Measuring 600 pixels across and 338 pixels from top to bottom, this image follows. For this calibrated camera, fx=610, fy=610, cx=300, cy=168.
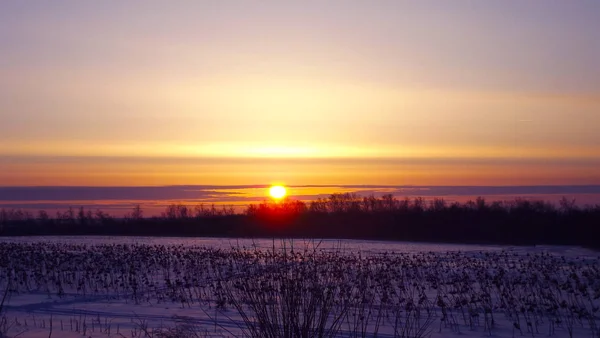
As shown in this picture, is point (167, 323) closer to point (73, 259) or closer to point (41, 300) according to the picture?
point (41, 300)

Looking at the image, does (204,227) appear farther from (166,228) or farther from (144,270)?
(144,270)

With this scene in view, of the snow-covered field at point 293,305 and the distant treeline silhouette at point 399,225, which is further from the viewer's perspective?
the distant treeline silhouette at point 399,225

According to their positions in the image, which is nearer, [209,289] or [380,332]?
[380,332]

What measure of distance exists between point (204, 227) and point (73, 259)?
195 ft

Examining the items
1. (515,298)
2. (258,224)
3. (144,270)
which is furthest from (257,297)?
→ (258,224)

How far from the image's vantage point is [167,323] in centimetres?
1334

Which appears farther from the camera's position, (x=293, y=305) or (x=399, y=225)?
(x=399, y=225)

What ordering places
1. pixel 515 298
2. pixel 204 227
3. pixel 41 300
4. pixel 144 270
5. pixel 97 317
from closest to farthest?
pixel 97 317 < pixel 515 298 < pixel 41 300 < pixel 144 270 < pixel 204 227

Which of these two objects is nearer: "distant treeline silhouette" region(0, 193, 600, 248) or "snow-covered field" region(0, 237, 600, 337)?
"snow-covered field" region(0, 237, 600, 337)

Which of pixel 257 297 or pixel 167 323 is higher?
pixel 257 297

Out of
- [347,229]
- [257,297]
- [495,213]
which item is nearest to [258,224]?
[347,229]

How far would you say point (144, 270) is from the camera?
24.5 meters

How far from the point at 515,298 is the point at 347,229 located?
6130cm

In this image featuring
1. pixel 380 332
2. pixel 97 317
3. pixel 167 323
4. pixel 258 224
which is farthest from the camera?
pixel 258 224
